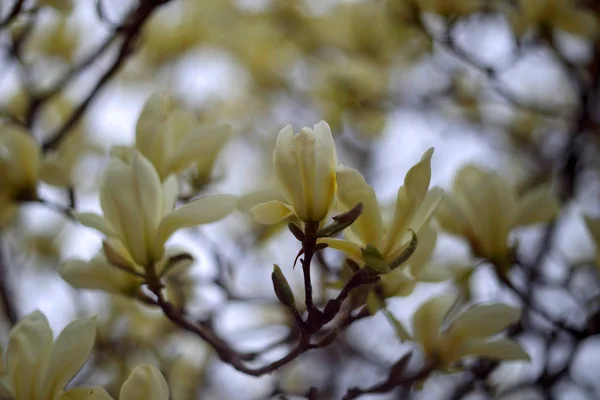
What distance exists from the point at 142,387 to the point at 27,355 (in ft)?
0.41

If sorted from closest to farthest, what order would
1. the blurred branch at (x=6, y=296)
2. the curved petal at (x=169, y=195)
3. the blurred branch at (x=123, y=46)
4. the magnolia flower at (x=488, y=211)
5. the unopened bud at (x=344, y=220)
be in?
the unopened bud at (x=344, y=220), the curved petal at (x=169, y=195), the magnolia flower at (x=488, y=211), the blurred branch at (x=123, y=46), the blurred branch at (x=6, y=296)

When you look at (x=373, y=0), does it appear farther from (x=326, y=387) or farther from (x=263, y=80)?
(x=326, y=387)

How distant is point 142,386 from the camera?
0.63m

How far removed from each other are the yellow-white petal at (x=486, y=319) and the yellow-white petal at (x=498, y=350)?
14 mm

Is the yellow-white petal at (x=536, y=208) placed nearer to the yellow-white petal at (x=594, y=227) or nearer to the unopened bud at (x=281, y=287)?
the yellow-white petal at (x=594, y=227)

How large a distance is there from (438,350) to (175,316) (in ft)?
1.02

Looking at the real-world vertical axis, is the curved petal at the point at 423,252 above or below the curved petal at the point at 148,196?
below

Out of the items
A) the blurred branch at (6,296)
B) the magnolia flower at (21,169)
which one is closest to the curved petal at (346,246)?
the magnolia flower at (21,169)

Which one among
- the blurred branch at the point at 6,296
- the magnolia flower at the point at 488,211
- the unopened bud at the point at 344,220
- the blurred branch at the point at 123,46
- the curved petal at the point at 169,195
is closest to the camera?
the unopened bud at the point at 344,220

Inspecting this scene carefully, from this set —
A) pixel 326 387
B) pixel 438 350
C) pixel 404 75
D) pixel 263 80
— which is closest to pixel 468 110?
pixel 404 75

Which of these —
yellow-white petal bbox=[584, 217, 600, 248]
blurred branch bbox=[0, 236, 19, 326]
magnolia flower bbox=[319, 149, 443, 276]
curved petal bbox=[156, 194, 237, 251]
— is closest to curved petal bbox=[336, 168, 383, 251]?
magnolia flower bbox=[319, 149, 443, 276]

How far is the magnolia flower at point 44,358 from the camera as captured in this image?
66 centimetres

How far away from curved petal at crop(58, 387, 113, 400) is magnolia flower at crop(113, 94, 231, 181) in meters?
0.26

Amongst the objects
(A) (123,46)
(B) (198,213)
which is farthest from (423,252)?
(A) (123,46)
